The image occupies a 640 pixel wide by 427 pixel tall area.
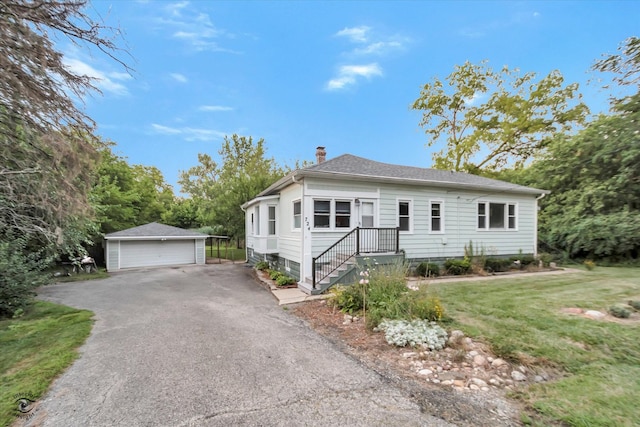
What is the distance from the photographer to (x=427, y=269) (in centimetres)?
1015

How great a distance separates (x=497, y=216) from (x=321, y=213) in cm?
862

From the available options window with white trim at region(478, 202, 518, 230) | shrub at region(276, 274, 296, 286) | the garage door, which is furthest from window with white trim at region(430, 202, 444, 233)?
the garage door

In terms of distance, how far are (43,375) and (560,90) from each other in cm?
2974

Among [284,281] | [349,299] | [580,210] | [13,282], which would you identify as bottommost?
[284,281]

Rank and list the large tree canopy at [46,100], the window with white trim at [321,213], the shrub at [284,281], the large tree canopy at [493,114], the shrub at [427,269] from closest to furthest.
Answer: the large tree canopy at [46,100], the window with white trim at [321,213], the shrub at [284,281], the shrub at [427,269], the large tree canopy at [493,114]

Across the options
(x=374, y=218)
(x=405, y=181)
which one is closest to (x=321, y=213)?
(x=374, y=218)

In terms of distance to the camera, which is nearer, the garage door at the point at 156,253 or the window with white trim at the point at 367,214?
the window with white trim at the point at 367,214

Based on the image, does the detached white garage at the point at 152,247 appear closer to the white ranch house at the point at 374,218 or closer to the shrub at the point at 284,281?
the white ranch house at the point at 374,218

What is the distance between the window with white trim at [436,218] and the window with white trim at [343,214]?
149 inches

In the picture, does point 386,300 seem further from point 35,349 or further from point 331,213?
point 35,349

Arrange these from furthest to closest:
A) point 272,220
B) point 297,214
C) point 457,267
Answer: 1. point 272,220
2. point 457,267
3. point 297,214

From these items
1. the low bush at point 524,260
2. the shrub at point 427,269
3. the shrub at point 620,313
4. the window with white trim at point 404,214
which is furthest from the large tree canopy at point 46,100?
the low bush at point 524,260

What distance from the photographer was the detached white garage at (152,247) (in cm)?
1551

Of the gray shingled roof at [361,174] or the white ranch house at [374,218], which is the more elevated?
the gray shingled roof at [361,174]
